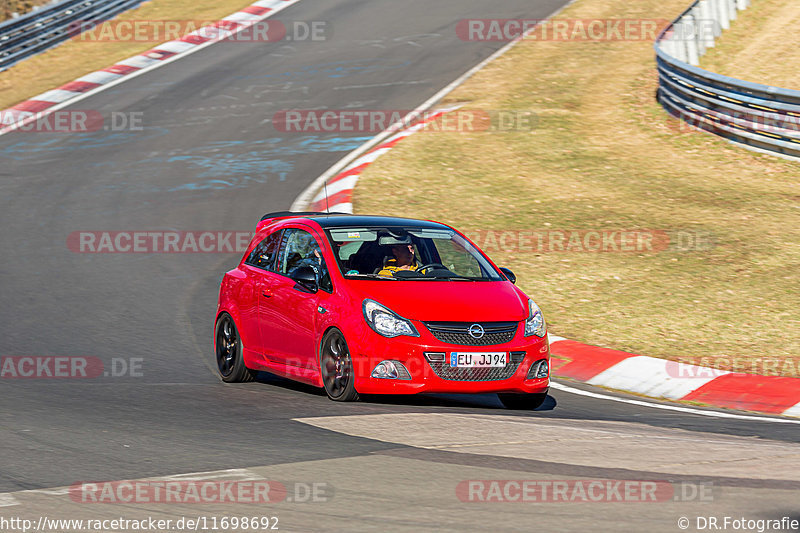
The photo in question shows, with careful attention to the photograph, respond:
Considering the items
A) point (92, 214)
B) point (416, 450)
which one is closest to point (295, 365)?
point (416, 450)

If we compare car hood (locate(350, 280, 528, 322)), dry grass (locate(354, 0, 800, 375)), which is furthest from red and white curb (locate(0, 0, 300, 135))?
car hood (locate(350, 280, 528, 322))

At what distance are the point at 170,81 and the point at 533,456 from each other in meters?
20.5

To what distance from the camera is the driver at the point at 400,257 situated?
32.5 feet

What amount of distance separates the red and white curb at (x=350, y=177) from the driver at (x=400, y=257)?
174 inches

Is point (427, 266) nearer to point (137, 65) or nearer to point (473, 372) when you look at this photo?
point (473, 372)

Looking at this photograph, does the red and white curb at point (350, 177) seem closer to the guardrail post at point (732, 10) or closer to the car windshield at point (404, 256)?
the car windshield at point (404, 256)

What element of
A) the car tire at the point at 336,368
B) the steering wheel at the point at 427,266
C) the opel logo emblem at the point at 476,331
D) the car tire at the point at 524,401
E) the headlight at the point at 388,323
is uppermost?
the steering wheel at the point at 427,266

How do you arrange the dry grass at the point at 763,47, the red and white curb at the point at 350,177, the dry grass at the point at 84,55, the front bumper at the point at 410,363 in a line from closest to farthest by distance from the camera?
the front bumper at the point at 410,363
the red and white curb at the point at 350,177
the dry grass at the point at 763,47
the dry grass at the point at 84,55

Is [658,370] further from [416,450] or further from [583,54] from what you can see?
[583,54]

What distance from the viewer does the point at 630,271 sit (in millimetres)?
14070

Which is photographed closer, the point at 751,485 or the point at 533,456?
the point at 751,485

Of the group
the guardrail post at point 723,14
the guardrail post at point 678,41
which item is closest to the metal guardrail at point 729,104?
the guardrail post at point 678,41

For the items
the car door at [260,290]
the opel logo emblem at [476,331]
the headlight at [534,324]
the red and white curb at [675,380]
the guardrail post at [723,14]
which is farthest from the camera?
the guardrail post at [723,14]

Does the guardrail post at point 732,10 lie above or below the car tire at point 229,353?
above
